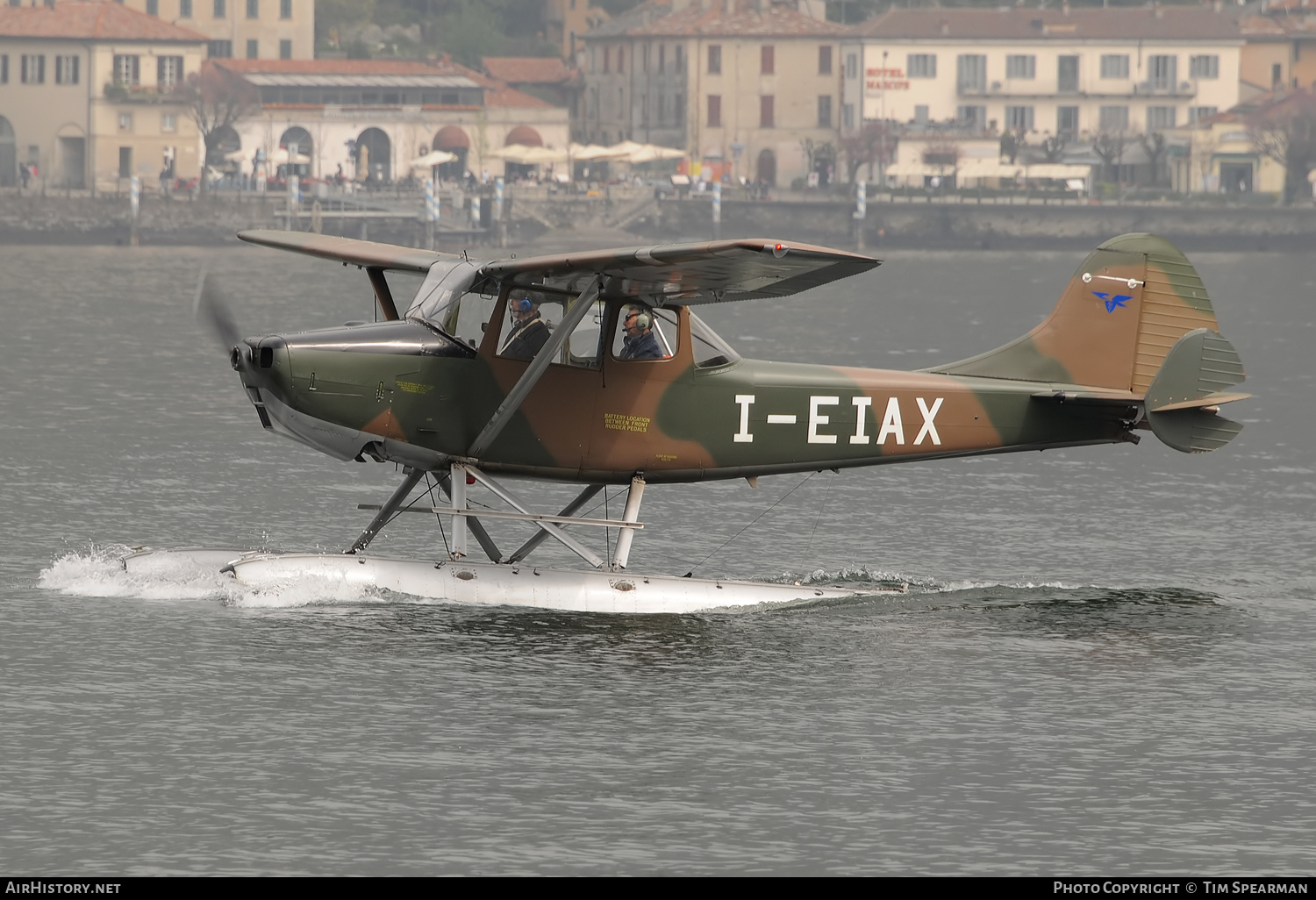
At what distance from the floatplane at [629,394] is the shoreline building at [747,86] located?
390 feet

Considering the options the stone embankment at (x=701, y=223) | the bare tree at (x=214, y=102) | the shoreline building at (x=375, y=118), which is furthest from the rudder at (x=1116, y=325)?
the shoreline building at (x=375, y=118)

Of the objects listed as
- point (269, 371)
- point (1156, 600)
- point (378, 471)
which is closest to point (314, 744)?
point (269, 371)

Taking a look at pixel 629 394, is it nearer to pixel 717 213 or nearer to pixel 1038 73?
pixel 717 213

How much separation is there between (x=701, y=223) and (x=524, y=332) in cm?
10218

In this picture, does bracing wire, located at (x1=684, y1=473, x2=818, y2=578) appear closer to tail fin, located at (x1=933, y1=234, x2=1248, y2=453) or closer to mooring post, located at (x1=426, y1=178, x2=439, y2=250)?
tail fin, located at (x1=933, y1=234, x2=1248, y2=453)

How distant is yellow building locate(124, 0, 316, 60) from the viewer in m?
140

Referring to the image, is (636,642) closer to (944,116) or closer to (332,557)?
(332,557)

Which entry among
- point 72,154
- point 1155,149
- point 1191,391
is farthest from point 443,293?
point 1155,149

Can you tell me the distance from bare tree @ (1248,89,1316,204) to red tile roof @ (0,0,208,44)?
67245mm

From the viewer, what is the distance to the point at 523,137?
136 metres

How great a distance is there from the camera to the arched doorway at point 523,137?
136m

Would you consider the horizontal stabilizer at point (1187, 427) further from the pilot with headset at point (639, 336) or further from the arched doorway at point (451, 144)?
the arched doorway at point (451, 144)

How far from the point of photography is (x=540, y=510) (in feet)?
82.7

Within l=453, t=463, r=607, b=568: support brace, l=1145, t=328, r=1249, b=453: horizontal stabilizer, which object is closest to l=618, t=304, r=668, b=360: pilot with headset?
l=453, t=463, r=607, b=568: support brace
